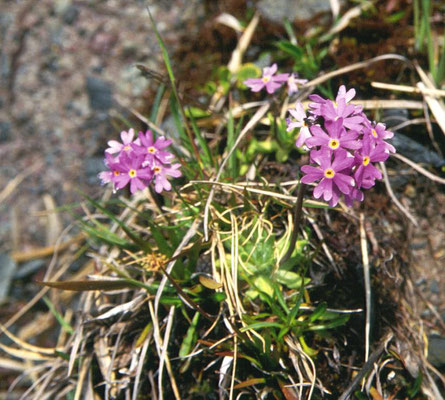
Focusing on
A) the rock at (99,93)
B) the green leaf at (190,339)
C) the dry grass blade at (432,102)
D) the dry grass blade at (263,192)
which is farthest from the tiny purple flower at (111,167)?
the dry grass blade at (432,102)

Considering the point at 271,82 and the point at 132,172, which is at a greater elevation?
the point at 271,82

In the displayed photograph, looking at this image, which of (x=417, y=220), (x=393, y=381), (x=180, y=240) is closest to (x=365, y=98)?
(x=417, y=220)

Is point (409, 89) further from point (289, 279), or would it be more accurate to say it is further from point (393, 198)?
point (289, 279)

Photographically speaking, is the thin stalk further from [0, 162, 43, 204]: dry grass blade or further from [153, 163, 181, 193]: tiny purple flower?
[0, 162, 43, 204]: dry grass blade

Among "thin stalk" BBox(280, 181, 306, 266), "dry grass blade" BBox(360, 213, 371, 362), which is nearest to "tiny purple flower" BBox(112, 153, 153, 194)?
"thin stalk" BBox(280, 181, 306, 266)

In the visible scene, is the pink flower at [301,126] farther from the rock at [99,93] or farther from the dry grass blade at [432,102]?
the rock at [99,93]

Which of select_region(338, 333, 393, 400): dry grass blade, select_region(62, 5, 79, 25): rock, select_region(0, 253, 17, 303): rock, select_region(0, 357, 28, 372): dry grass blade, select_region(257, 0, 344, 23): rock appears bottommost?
select_region(0, 357, 28, 372): dry grass blade

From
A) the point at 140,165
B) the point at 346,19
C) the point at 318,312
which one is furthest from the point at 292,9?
the point at 318,312
